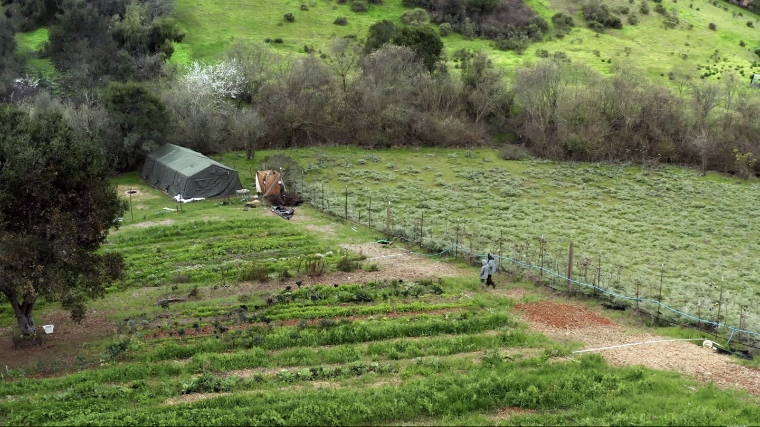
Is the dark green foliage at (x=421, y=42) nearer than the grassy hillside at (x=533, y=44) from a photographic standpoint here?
Yes

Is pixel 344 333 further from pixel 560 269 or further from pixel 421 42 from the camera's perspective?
pixel 421 42

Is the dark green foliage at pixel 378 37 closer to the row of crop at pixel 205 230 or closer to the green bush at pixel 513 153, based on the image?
the green bush at pixel 513 153

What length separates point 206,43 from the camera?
59906mm

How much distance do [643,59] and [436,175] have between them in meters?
32.2

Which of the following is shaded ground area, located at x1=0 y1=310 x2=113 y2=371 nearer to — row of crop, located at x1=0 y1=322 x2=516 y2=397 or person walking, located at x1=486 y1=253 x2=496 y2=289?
row of crop, located at x1=0 y1=322 x2=516 y2=397

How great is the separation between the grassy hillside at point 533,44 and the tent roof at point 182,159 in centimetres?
1958

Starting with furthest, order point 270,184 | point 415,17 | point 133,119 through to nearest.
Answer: point 415,17, point 133,119, point 270,184

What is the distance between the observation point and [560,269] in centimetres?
2511

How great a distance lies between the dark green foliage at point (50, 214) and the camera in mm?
16609

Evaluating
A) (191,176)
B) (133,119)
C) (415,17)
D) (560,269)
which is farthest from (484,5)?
(560,269)

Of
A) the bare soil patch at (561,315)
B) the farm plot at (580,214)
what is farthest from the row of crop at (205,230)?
the bare soil patch at (561,315)

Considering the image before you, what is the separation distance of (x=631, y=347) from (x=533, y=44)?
5466cm

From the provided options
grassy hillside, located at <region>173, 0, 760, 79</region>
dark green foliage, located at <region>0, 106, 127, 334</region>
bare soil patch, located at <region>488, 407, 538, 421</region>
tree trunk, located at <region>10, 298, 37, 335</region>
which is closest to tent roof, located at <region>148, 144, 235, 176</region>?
dark green foliage, located at <region>0, 106, 127, 334</region>

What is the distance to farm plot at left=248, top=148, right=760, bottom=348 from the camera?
2475 cm
